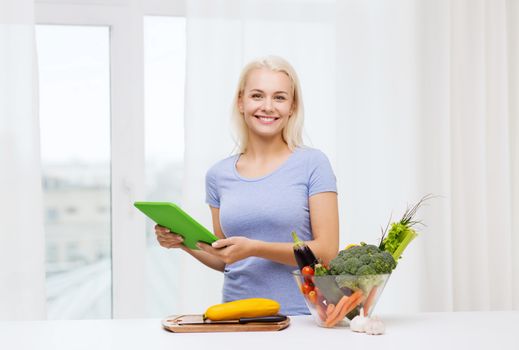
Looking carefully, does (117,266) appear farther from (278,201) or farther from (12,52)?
(278,201)

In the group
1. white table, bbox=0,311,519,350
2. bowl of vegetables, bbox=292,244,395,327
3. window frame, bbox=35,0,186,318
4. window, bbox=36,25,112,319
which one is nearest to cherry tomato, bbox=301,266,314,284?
bowl of vegetables, bbox=292,244,395,327

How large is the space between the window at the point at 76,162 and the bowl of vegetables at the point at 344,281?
6.62ft

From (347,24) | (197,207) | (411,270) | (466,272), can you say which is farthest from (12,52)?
(466,272)

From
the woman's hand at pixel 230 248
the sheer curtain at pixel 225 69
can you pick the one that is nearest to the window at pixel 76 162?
the sheer curtain at pixel 225 69

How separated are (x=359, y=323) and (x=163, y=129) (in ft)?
6.67

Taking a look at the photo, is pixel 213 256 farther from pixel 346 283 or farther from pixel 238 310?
pixel 346 283

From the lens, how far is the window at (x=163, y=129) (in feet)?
11.4

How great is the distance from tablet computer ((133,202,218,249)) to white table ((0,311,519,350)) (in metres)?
0.25

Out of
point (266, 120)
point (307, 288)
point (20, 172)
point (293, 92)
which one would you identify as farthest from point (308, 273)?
point (20, 172)

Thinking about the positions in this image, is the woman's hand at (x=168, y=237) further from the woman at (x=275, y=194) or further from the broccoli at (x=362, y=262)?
the broccoli at (x=362, y=262)

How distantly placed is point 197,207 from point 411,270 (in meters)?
1.05

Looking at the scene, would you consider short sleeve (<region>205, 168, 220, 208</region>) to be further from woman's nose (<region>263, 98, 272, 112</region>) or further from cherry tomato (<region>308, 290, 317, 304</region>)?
cherry tomato (<region>308, 290, 317, 304</region>)

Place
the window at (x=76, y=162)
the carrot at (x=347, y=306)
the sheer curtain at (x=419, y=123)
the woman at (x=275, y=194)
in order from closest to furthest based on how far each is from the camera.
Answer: the carrot at (x=347, y=306), the woman at (x=275, y=194), the sheer curtain at (x=419, y=123), the window at (x=76, y=162)

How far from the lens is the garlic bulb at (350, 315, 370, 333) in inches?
65.7
